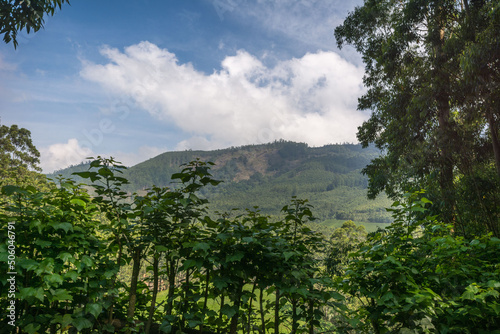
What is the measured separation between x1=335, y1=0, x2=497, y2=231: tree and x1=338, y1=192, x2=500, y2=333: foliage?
329 centimetres

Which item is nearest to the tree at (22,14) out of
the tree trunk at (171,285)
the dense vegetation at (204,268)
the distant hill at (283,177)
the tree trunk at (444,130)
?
the dense vegetation at (204,268)

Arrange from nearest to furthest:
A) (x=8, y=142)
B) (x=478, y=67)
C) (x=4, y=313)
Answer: (x=4, y=313) < (x=478, y=67) < (x=8, y=142)

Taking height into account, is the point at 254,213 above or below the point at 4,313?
above

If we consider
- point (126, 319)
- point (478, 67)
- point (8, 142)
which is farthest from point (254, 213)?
point (8, 142)

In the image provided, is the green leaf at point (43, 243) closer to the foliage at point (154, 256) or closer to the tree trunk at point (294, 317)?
the foliage at point (154, 256)

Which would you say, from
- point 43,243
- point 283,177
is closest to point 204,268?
point 43,243

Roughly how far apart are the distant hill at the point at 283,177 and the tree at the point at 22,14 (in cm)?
4469

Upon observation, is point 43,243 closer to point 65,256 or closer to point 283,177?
point 65,256

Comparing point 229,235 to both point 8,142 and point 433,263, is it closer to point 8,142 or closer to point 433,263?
point 433,263

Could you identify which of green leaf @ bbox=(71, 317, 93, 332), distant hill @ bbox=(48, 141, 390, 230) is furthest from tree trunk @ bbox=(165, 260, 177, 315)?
distant hill @ bbox=(48, 141, 390, 230)

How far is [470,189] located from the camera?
5.36 metres

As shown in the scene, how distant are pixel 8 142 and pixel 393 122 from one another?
71.6ft

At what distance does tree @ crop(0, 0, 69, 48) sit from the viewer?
3.05 meters

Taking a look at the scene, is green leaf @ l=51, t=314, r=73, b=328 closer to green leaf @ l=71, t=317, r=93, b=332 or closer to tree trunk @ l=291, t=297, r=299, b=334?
green leaf @ l=71, t=317, r=93, b=332
